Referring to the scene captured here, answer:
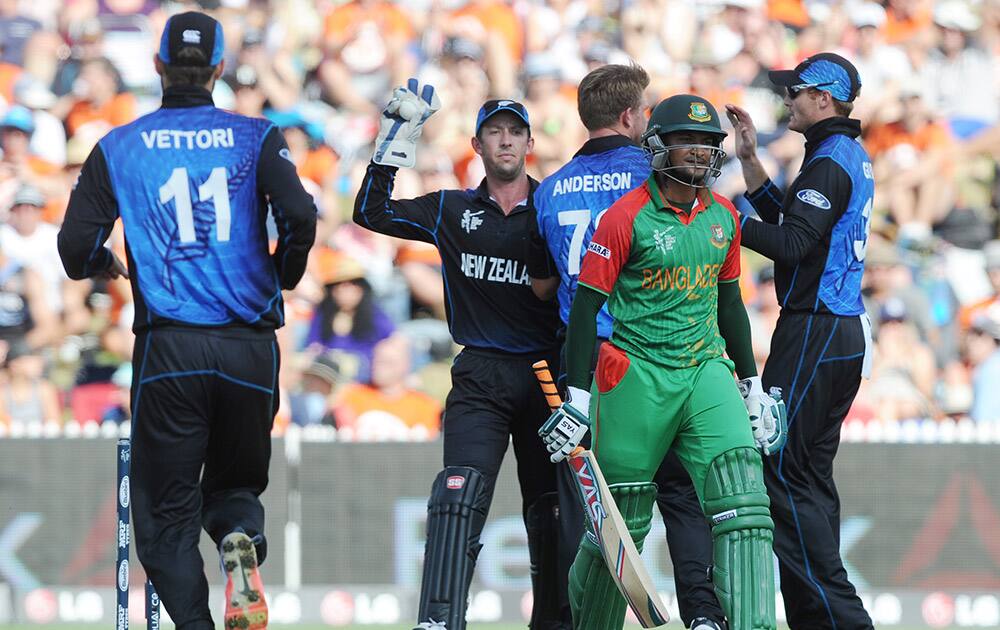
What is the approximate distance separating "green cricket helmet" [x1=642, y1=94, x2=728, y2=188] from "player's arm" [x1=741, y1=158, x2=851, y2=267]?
2.09 feet

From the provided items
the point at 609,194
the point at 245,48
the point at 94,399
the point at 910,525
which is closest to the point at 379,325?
the point at 94,399

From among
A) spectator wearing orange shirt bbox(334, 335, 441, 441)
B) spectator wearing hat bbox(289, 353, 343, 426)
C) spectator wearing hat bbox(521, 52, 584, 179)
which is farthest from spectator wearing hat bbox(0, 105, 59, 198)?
spectator wearing hat bbox(521, 52, 584, 179)

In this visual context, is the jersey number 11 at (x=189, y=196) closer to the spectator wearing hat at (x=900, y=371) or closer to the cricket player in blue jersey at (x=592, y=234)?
the cricket player in blue jersey at (x=592, y=234)

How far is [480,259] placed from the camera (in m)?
7.02

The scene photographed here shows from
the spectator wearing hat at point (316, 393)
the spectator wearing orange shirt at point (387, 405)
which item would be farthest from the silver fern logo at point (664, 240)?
the spectator wearing hat at point (316, 393)

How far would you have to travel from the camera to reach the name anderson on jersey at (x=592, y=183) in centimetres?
685

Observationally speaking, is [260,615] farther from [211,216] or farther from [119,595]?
[211,216]

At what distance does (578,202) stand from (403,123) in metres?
0.85

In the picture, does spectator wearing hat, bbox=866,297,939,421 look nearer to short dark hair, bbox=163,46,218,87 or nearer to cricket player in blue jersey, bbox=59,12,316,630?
cricket player in blue jersey, bbox=59,12,316,630

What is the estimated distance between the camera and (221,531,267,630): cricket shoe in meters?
6.19

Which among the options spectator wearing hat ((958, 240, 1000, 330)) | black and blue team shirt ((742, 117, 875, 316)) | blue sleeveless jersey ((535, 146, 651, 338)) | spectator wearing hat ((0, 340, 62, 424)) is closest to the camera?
blue sleeveless jersey ((535, 146, 651, 338))

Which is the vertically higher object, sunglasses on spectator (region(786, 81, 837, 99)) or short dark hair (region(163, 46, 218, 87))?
sunglasses on spectator (region(786, 81, 837, 99))

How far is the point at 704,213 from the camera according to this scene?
6281 mm

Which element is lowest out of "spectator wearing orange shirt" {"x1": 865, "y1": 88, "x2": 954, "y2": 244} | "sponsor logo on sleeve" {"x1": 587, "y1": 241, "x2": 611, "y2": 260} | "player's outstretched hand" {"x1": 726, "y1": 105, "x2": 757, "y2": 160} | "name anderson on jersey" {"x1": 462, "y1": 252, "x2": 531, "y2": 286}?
"sponsor logo on sleeve" {"x1": 587, "y1": 241, "x2": 611, "y2": 260}
